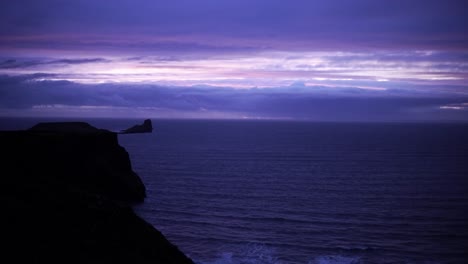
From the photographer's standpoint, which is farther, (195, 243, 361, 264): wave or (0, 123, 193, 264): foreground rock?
(195, 243, 361, 264): wave

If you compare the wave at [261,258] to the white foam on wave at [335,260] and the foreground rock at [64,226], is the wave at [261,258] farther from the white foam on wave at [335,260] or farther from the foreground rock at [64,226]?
the foreground rock at [64,226]

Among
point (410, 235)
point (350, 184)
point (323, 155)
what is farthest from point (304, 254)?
point (323, 155)

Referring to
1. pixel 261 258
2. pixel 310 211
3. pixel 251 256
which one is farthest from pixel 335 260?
pixel 310 211

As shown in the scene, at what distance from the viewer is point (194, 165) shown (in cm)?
8181

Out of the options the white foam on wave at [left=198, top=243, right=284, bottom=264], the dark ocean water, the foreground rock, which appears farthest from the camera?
the dark ocean water

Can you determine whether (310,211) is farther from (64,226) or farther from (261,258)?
(64,226)

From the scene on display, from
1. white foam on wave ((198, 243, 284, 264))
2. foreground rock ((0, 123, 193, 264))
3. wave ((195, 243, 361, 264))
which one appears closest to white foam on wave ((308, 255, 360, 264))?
wave ((195, 243, 361, 264))

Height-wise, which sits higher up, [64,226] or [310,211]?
[64,226]

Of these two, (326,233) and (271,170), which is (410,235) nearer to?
(326,233)

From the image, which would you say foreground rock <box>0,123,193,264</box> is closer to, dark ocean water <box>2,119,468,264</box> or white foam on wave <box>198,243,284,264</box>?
white foam on wave <box>198,243,284,264</box>

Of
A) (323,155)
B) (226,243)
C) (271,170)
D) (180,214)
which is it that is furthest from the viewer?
(323,155)

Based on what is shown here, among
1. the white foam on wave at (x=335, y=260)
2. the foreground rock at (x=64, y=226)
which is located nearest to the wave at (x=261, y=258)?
the white foam on wave at (x=335, y=260)

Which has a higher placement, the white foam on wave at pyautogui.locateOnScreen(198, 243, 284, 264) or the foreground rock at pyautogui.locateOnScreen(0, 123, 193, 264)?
the foreground rock at pyautogui.locateOnScreen(0, 123, 193, 264)

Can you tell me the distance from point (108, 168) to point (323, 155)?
64.1m
